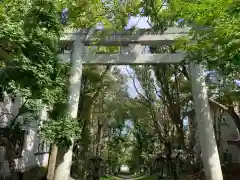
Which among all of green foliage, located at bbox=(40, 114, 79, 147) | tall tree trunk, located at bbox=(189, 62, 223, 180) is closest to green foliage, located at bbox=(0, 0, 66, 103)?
green foliage, located at bbox=(40, 114, 79, 147)

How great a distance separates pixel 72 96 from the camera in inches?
417

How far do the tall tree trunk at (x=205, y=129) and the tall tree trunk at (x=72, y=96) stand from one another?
4.58 metres

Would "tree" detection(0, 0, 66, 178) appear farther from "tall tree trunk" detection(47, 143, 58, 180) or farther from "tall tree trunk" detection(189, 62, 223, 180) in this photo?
"tall tree trunk" detection(189, 62, 223, 180)

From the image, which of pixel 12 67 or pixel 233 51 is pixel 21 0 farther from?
pixel 233 51

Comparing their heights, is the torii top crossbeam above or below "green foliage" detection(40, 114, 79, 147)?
above

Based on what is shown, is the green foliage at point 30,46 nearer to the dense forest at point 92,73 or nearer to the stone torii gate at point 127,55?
the dense forest at point 92,73

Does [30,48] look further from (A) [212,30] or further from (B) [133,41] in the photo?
(A) [212,30]

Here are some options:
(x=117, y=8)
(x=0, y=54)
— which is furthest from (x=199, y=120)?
(x=0, y=54)

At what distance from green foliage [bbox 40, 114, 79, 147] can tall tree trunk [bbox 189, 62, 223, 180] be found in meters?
4.76

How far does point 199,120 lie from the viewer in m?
10.5

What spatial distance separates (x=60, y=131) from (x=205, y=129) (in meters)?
5.41

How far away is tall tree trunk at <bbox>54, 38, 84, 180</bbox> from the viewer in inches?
387

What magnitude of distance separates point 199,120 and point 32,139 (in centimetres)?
914

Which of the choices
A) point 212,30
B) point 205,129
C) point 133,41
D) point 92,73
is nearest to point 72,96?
point 133,41
